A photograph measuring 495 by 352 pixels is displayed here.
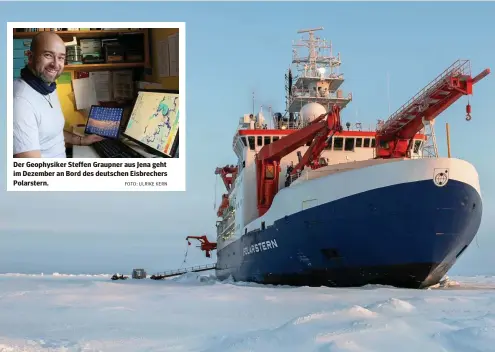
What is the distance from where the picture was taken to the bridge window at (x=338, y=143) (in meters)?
25.5

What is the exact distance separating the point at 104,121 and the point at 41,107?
1.63 metres

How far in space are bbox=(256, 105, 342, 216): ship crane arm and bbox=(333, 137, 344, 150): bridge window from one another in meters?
3.51

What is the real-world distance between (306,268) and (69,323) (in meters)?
10.2

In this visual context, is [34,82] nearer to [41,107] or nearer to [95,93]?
[41,107]

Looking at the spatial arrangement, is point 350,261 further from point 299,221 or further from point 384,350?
point 384,350

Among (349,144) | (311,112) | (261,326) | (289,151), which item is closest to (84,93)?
(261,326)

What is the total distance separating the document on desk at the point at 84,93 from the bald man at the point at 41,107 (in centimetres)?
45

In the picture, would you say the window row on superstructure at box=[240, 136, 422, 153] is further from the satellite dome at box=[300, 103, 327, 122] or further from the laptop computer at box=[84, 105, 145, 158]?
the laptop computer at box=[84, 105, 145, 158]

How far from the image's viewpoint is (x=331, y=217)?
17.5 m

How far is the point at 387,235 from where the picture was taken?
652 inches

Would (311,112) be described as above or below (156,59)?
above

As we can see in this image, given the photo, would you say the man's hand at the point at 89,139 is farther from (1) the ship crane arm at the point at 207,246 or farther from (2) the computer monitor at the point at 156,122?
(1) the ship crane arm at the point at 207,246

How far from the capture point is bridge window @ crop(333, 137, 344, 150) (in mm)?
25516

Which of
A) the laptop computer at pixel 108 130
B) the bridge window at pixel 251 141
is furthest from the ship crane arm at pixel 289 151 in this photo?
the laptop computer at pixel 108 130
